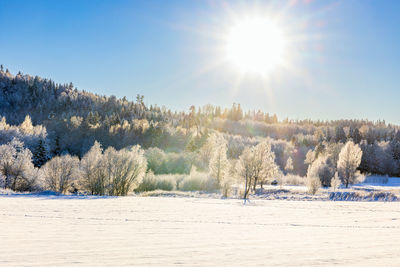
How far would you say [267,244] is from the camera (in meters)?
9.48

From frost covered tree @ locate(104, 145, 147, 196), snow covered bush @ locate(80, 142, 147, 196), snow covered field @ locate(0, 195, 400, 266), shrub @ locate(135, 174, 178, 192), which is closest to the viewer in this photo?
snow covered field @ locate(0, 195, 400, 266)

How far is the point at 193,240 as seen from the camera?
10078mm

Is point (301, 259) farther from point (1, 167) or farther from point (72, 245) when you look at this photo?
point (1, 167)

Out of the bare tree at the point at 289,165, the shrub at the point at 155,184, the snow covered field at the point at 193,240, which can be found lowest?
the shrub at the point at 155,184

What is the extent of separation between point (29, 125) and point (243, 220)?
11434 cm

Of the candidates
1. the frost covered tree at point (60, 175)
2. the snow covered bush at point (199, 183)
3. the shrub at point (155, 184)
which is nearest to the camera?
the frost covered tree at point (60, 175)

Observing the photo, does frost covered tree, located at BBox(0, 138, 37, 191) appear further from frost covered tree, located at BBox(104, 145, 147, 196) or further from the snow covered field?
the snow covered field

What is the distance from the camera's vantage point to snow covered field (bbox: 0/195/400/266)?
7.70 metres

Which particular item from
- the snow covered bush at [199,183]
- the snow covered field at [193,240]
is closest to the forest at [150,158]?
the snow covered bush at [199,183]

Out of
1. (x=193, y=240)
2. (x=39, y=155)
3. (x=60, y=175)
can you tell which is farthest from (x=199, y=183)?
(x=39, y=155)

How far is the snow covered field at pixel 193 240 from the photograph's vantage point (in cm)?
770

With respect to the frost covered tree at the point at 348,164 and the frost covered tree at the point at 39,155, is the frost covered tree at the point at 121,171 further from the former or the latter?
the frost covered tree at the point at 348,164

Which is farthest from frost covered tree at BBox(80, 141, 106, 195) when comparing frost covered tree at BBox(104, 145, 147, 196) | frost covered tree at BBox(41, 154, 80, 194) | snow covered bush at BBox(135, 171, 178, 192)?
snow covered bush at BBox(135, 171, 178, 192)

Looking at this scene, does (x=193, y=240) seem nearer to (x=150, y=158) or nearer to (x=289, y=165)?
(x=150, y=158)
